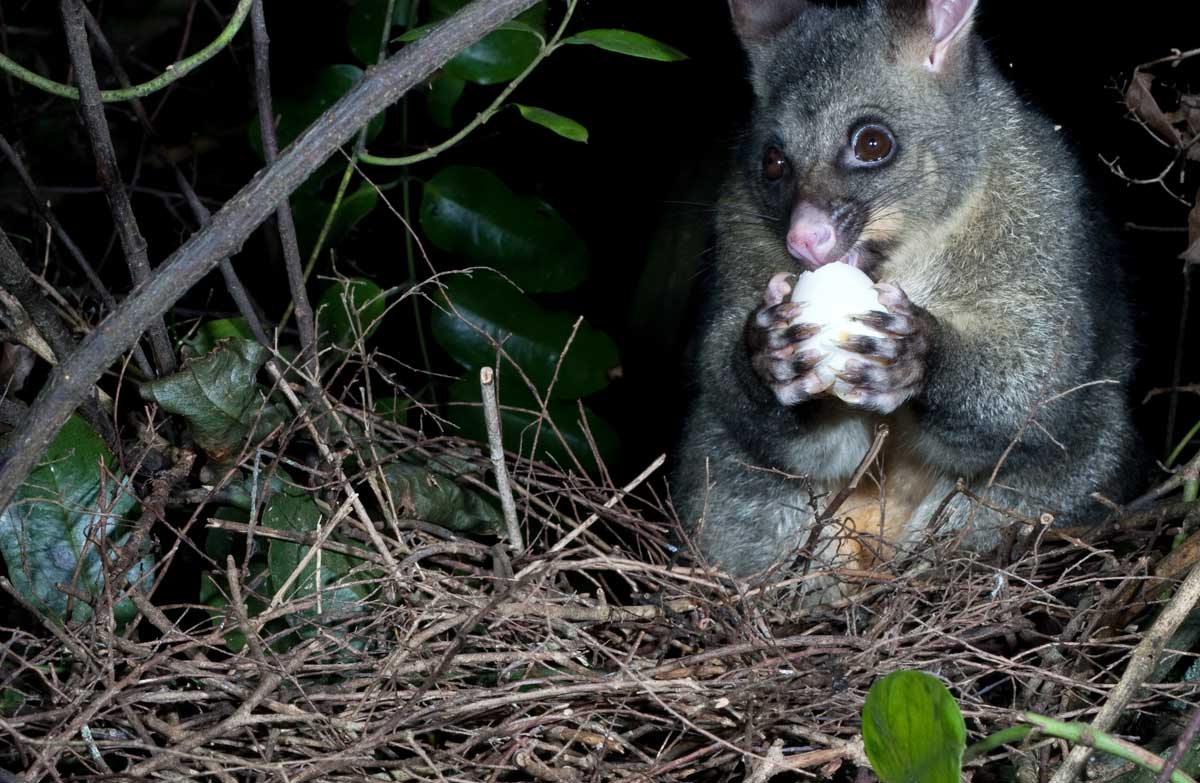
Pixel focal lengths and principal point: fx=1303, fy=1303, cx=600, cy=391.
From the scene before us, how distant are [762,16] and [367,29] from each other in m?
1.32

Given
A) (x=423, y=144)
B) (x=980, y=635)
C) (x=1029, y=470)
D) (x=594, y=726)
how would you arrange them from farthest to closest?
(x=423, y=144) < (x=1029, y=470) < (x=980, y=635) < (x=594, y=726)

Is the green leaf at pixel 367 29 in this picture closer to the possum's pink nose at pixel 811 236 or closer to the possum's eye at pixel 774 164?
the possum's eye at pixel 774 164

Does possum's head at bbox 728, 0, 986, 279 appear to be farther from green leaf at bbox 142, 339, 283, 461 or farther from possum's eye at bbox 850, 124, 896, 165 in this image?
green leaf at bbox 142, 339, 283, 461

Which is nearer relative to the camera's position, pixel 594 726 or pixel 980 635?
pixel 594 726

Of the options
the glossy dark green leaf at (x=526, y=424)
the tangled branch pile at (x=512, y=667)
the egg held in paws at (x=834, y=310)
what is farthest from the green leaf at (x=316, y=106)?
the egg held in paws at (x=834, y=310)

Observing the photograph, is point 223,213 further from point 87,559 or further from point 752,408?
point 752,408

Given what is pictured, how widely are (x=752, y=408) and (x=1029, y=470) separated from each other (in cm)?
88

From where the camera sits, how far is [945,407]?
376 centimetres

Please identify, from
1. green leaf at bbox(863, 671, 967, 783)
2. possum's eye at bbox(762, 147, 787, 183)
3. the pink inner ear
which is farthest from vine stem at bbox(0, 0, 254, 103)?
the pink inner ear

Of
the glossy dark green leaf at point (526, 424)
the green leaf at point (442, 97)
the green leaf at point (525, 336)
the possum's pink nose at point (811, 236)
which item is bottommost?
the glossy dark green leaf at point (526, 424)

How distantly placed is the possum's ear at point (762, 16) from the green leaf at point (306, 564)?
2.17m

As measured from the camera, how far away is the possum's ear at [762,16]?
436 centimetres

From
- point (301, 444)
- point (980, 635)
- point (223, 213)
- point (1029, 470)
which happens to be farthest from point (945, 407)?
point (223, 213)

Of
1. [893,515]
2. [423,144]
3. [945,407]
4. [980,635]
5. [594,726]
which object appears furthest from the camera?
[423,144]
